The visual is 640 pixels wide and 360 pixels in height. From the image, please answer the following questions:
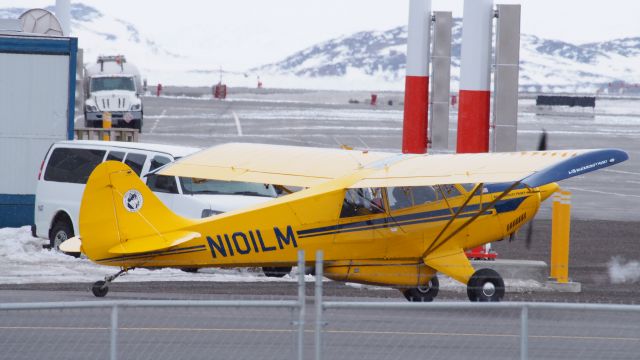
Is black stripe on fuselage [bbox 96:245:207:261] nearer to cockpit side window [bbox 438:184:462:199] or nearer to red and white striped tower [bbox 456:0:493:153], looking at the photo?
cockpit side window [bbox 438:184:462:199]

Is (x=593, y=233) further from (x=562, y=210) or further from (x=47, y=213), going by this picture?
(x=47, y=213)

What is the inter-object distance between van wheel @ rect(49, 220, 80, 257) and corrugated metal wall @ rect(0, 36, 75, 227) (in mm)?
3123

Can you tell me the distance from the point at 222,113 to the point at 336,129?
13923mm

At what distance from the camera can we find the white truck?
157 feet

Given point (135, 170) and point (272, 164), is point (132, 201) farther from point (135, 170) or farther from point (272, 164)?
point (135, 170)

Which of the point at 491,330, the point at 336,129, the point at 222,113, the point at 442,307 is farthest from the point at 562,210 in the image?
the point at 222,113

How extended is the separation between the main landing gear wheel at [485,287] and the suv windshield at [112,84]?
36.9 meters

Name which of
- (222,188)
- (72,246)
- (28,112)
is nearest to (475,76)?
(222,188)

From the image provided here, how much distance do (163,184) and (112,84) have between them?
33207 mm

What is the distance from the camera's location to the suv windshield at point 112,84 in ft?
161

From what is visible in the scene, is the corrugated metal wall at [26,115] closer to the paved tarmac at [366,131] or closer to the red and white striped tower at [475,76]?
the red and white striped tower at [475,76]

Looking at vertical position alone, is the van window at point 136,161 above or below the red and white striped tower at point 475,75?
below

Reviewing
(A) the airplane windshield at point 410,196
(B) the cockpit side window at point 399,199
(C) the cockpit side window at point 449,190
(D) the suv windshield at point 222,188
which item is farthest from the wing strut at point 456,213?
(D) the suv windshield at point 222,188

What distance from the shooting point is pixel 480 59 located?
60.6 ft
